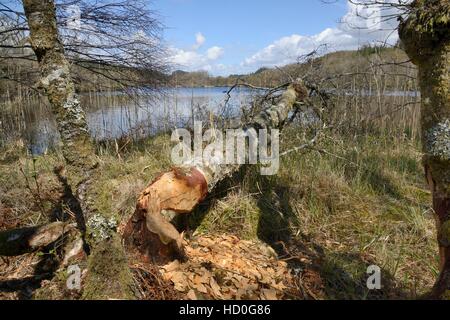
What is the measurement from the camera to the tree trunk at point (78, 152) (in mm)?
2102

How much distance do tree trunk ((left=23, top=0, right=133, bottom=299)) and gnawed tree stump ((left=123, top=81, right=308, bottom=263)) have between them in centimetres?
37

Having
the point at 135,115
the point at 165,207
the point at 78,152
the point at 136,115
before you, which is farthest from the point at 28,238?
the point at 135,115

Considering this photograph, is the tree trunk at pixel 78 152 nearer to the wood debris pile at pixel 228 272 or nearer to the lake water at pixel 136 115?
the wood debris pile at pixel 228 272

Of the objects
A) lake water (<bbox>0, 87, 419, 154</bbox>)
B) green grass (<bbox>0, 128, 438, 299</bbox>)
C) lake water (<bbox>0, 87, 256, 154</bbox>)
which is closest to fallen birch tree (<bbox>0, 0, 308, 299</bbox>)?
green grass (<bbox>0, 128, 438, 299</bbox>)

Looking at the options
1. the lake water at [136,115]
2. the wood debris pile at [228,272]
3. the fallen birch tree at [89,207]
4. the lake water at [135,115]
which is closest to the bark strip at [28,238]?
the fallen birch tree at [89,207]

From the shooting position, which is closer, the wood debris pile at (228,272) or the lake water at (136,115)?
the wood debris pile at (228,272)

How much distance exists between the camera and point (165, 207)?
2.72 m

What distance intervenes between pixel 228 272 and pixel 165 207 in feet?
2.22

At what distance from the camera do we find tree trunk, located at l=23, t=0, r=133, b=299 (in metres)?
2.10

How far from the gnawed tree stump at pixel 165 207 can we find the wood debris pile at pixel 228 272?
16 centimetres

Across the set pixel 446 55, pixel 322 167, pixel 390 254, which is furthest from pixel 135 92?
pixel 446 55

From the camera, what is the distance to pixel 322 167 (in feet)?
14.0

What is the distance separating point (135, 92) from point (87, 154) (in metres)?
4.33

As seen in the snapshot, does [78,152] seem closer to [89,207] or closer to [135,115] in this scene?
[89,207]
